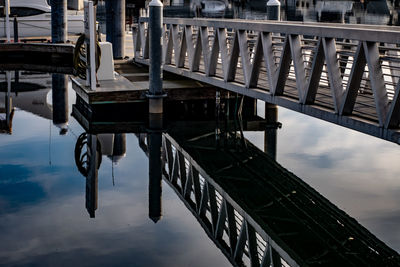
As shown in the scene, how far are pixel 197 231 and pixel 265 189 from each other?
6.91 ft

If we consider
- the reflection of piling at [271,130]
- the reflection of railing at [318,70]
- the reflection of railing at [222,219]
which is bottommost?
the reflection of railing at [222,219]

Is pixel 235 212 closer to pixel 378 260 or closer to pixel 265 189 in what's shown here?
pixel 265 189

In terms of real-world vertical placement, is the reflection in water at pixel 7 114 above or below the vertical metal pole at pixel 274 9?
below

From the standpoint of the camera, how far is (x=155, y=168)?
444 inches

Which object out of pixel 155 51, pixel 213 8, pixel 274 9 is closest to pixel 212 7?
pixel 213 8

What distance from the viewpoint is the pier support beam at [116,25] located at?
2009 cm

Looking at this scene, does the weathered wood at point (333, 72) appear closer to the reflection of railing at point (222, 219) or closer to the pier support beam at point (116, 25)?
the reflection of railing at point (222, 219)

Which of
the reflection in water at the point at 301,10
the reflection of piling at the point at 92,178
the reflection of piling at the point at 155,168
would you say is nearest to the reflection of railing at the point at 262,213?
the reflection of piling at the point at 155,168

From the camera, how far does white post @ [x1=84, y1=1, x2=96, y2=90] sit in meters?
13.4

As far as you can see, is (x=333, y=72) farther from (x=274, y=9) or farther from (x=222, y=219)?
(x=274, y=9)

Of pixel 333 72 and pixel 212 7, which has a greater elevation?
pixel 212 7

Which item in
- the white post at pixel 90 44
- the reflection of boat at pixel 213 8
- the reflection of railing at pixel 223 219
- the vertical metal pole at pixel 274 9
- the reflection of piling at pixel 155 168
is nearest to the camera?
the reflection of railing at pixel 223 219

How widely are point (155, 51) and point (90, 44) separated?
139cm

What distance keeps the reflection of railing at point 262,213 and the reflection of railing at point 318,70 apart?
1070 millimetres
